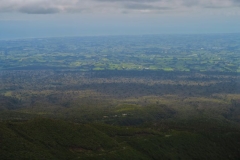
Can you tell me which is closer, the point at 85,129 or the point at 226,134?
the point at 85,129

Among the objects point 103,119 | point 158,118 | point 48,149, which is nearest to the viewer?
point 48,149

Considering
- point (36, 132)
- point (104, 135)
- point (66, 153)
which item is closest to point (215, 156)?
point (104, 135)

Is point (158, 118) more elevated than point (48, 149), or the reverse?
point (48, 149)

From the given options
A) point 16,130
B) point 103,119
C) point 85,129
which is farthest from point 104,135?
point 103,119

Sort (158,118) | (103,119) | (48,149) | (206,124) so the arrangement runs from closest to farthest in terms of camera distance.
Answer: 1. (48,149)
2. (206,124)
3. (103,119)
4. (158,118)

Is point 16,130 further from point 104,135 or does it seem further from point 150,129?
point 150,129

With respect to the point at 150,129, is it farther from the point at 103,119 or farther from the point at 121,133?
the point at 103,119
